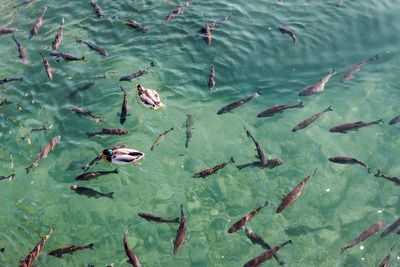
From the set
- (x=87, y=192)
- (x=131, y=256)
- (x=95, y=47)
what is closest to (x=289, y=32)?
(x=95, y=47)

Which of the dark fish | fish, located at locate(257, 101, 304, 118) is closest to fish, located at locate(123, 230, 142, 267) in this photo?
fish, located at locate(257, 101, 304, 118)

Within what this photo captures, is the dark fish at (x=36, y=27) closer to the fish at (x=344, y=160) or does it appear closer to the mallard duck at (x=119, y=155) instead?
the mallard duck at (x=119, y=155)

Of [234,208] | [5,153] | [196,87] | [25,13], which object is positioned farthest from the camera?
[25,13]

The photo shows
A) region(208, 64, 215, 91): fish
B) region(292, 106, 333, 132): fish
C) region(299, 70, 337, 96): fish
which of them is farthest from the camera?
region(208, 64, 215, 91): fish

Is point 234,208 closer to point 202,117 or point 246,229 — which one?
point 246,229

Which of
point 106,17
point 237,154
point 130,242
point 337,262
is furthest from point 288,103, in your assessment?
point 106,17

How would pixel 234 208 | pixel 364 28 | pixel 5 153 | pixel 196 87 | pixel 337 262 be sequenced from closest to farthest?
pixel 337 262, pixel 234 208, pixel 5 153, pixel 196 87, pixel 364 28

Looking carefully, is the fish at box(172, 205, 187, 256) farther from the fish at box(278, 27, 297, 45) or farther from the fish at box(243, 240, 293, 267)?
the fish at box(278, 27, 297, 45)

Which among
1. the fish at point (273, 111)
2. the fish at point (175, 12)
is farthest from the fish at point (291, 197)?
the fish at point (175, 12)
